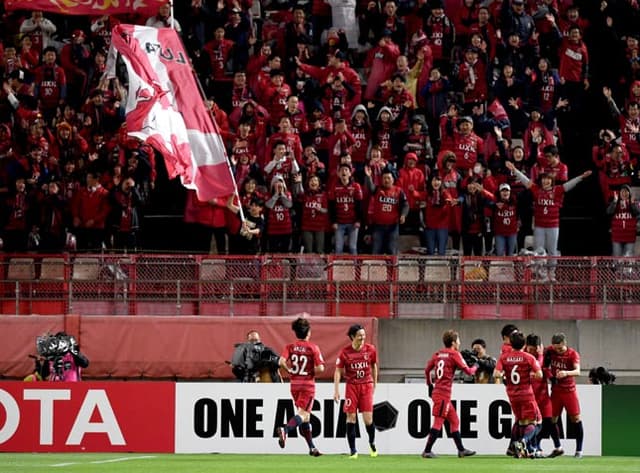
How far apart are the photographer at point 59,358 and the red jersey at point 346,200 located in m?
5.37

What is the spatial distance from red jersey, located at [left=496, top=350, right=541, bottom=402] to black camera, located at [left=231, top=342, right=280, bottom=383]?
16.3ft

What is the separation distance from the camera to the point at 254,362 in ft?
84.6

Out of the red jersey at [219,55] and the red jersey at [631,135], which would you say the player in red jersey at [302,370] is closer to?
the red jersey at [631,135]

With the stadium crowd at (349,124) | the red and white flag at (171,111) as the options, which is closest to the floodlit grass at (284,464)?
the red and white flag at (171,111)

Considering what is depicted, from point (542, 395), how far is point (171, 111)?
771 centimetres

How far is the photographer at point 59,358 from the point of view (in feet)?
83.6

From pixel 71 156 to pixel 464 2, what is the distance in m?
8.46

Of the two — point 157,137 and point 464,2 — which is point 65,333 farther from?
point 464,2

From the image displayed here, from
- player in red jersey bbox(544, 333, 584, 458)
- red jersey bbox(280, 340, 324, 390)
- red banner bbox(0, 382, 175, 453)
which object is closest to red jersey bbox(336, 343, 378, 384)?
red jersey bbox(280, 340, 324, 390)

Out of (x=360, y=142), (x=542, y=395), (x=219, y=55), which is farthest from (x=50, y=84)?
(x=542, y=395)

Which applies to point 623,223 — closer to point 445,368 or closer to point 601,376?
point 601,376

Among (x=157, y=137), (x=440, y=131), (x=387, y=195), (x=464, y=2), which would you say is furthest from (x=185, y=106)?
(x=464, y=2)

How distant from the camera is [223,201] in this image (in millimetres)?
26297

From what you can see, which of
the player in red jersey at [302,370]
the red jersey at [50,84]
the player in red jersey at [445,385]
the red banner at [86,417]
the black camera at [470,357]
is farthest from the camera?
the red jersey at [50,84]
